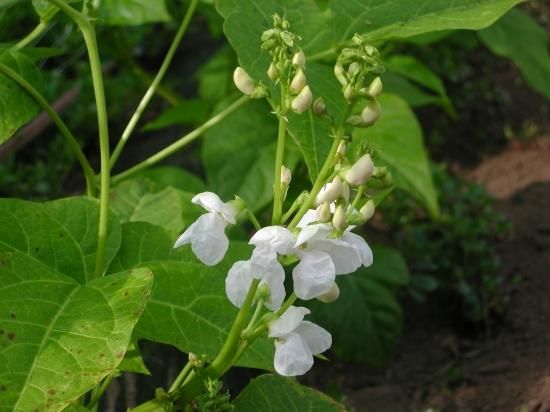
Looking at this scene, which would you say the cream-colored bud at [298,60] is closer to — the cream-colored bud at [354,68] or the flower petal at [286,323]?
the cream-colored bud at [354,68]

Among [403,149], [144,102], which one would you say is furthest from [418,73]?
[144,102]

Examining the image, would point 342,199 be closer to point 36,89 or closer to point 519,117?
point 36,89

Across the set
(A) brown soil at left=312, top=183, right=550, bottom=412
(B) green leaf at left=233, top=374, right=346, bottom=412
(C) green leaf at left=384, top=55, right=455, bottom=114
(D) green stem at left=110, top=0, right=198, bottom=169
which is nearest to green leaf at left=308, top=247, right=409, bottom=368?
(A) brown soil at left=312, top=183, right=550, bottom=412

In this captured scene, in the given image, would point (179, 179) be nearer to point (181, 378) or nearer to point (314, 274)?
point (181, 378)

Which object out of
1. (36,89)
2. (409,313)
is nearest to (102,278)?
(36,89)

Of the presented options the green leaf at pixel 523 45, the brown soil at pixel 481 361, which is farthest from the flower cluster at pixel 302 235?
the green leaf at pixel 523 45
